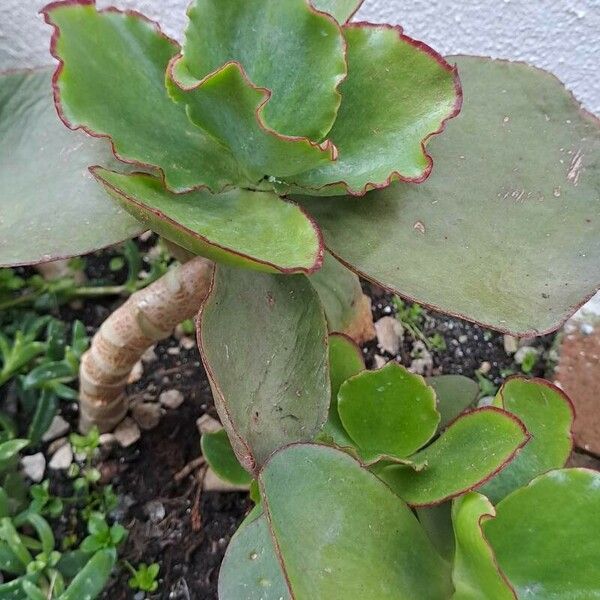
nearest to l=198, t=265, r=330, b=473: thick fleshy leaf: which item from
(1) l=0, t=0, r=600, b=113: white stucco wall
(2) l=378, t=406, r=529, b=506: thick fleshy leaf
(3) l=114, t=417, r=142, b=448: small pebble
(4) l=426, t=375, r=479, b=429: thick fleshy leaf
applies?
(2) l=378, t=406, r=529, b=506: thick fleshy leaf

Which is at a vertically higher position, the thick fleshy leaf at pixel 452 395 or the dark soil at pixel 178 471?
the thick fleshy leaf at pixel 452 395

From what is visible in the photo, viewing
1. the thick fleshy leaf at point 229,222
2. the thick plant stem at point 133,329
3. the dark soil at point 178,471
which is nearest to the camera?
the thick fleshy leaf at point 229,222

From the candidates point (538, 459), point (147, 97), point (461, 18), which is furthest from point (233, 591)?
point (461, 18)

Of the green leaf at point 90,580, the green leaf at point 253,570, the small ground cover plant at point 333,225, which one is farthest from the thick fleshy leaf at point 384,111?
the green leaf at point 90,580

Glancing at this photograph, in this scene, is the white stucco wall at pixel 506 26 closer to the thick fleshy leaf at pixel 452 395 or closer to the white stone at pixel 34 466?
the thick fleshy leaf at pixel 452 395

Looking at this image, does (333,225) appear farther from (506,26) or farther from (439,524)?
(506,26)

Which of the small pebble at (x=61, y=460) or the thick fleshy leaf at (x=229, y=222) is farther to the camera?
the small pebble at (x=61, y=460)

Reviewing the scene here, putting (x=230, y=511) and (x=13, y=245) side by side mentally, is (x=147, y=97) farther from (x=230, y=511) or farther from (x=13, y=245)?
(x=230, y=511)

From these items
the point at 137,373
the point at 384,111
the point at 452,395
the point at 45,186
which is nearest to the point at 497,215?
the point at 384,111
